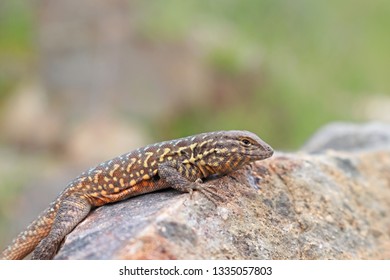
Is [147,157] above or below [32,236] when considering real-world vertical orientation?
above

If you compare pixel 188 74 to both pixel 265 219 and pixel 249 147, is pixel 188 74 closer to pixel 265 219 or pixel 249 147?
pixel 249 147

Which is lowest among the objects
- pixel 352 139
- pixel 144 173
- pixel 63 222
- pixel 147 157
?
pixel 352 139

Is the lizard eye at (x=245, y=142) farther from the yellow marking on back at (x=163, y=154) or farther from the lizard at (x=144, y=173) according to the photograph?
the yellow marking on back at (x=163, y=154)

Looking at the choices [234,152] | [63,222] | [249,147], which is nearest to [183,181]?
[234,152]

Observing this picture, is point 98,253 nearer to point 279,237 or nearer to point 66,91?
point 279,237

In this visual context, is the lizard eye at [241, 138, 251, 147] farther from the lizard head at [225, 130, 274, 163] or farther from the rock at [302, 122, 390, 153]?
the rock at [302, 122, 390, 153]

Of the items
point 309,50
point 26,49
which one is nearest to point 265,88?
point 309,50
